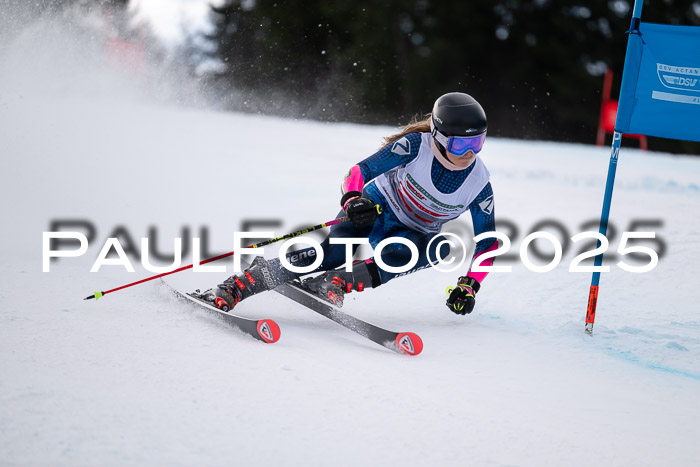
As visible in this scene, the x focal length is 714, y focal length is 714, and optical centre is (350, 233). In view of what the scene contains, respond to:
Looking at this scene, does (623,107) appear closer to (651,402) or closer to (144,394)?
(651,402)

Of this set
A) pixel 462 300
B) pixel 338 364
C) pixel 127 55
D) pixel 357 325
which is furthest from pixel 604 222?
pixel 127 55

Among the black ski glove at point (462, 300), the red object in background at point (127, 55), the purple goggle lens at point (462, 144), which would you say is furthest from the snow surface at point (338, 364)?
the red object in background at point (127, 55)

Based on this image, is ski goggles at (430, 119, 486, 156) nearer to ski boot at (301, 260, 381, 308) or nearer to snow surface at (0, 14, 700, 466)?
ski boot at (301, 260, 381, 308)

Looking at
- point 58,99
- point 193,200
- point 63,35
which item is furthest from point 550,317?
point 63,35

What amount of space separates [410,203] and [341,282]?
515 millimetres

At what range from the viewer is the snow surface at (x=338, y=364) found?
205 cm

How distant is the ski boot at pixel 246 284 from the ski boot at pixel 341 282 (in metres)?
0.22

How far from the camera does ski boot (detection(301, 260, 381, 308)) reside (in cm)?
342

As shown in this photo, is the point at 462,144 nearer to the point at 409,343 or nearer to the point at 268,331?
the point at 409,343

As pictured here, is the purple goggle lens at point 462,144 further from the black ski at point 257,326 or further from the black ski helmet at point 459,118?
the black ski at point 257,326

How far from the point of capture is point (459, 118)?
3139 mm

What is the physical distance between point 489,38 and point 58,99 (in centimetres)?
1415

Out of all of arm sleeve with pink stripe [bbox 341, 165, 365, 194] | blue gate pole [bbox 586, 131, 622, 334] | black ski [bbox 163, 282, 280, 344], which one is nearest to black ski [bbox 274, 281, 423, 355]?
black ski [bbox 163, 282, 280, 344]

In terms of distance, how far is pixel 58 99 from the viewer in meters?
10.8
